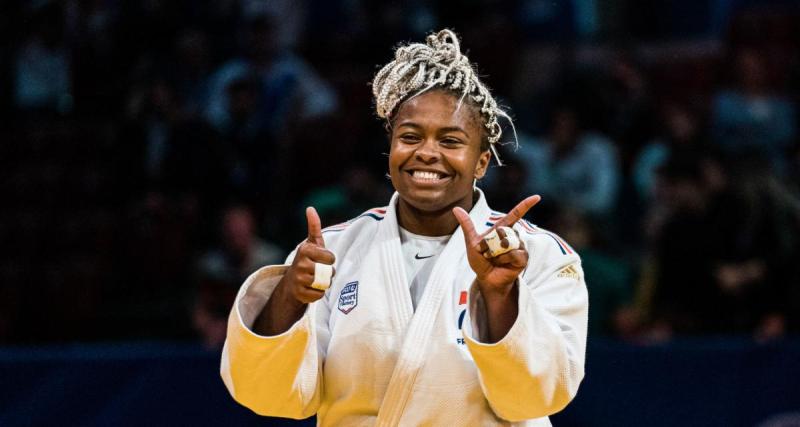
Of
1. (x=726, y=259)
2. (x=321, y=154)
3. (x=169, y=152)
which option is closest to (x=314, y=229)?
(x=726, y=259)

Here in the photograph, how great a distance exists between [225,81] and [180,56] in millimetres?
483

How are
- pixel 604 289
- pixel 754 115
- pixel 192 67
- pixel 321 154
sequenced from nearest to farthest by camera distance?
pixel 604 289 < pixel 754 115 < pixel 321 154 < pixel 192 67

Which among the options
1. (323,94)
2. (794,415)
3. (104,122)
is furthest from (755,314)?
(104,122)

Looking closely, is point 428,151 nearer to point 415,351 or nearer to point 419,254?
point 419,254

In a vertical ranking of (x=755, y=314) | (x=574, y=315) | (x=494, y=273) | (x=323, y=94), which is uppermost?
(x=494, y=273)

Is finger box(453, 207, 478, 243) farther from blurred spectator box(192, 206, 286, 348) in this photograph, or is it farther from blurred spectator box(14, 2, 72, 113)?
blurred spectator box(14, 2, 72, 113)

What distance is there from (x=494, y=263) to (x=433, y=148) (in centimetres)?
43

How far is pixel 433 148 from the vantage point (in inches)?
120

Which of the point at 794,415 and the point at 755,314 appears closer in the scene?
the point at 794,415

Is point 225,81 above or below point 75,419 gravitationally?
above

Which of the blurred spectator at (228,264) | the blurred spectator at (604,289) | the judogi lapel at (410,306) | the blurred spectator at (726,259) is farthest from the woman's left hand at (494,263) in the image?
the blurred spectator at (228,264)

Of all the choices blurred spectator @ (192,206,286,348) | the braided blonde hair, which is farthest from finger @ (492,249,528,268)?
blurred spectator @ (192,206,286,348)

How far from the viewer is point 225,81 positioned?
8.06m

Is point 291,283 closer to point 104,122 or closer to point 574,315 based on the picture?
point 574,315
